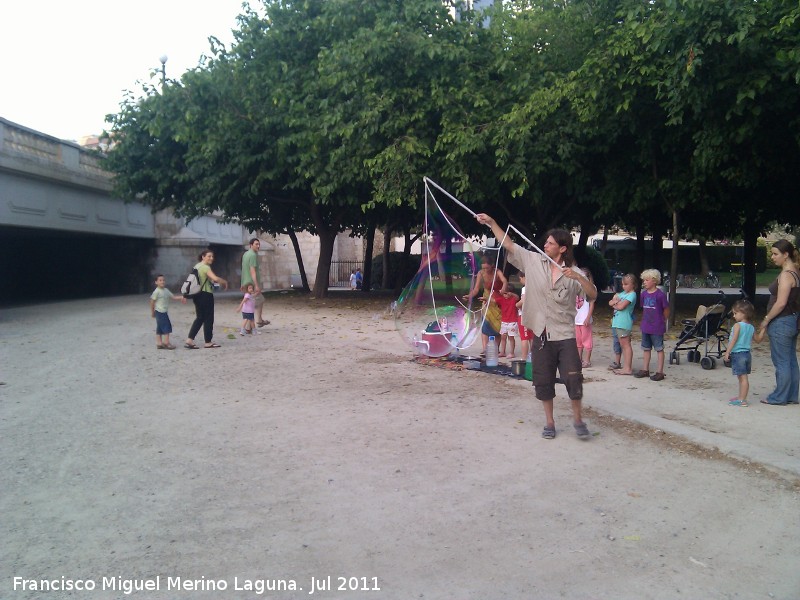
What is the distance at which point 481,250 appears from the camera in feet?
34.8

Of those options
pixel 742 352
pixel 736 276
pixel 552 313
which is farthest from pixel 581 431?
pixel 736 276

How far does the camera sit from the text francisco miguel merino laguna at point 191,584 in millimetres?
3994

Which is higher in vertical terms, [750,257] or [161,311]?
[750,257]

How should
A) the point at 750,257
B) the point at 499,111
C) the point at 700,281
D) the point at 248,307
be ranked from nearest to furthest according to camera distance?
the point at 248,307 → the point at 499,111 → the point at 750,257 → the point at 700,281

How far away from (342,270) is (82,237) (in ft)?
67.3

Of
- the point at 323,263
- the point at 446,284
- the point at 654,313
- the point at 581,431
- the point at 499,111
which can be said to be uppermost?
the point at 499,111

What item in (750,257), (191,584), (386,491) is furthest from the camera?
(750,257)

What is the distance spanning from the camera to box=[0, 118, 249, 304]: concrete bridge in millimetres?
23281

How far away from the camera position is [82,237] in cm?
3041

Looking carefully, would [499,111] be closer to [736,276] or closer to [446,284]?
[446,284]

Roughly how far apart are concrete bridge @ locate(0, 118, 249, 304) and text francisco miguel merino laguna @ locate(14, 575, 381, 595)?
20.7 metres

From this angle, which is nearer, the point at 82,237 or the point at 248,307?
the point at 248,307

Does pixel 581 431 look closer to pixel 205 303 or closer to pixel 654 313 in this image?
pixel 654 313

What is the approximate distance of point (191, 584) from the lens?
4.05m
